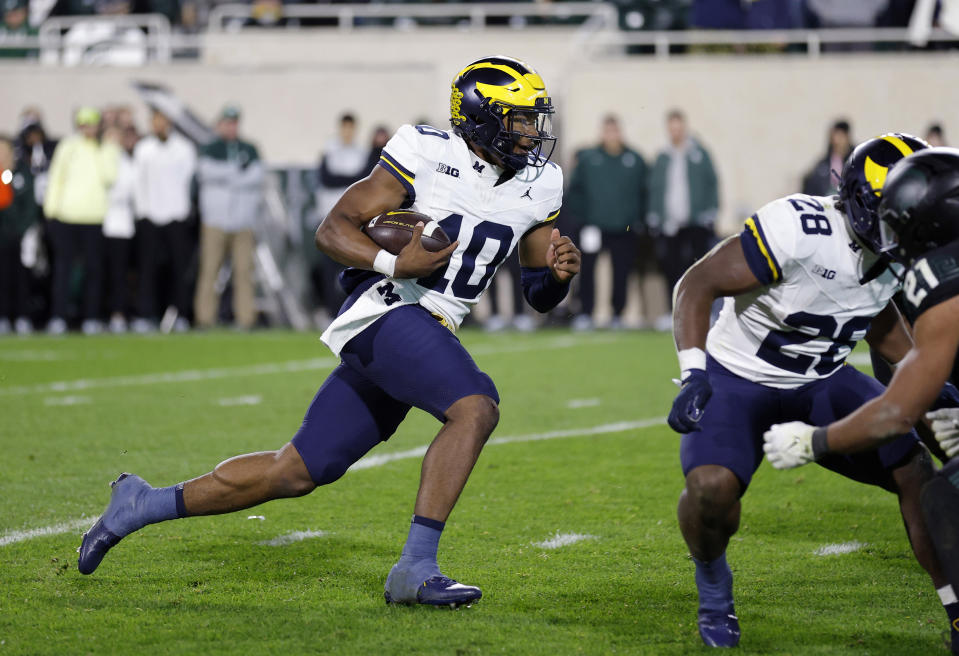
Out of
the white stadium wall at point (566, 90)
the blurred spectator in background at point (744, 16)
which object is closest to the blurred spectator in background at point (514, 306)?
the white stadium wall at point (566, 90)

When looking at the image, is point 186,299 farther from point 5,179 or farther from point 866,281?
point 866,281

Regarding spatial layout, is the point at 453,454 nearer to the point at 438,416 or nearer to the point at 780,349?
the point at 438,416

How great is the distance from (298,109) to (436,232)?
11.8 m

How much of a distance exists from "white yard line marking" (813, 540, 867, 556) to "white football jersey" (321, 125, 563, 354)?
152cm

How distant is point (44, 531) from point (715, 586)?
2.47 m

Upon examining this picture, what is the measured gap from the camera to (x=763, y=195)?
48.3 ft

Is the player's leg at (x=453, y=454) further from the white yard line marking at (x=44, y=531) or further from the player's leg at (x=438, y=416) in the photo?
the white yard line marking at (x=44, y=531)

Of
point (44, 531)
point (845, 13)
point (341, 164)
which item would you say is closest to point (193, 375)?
point (341, 164)

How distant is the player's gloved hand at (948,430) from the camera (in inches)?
136

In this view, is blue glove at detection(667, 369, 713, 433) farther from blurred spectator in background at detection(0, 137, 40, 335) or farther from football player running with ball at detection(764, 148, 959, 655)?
blurred spectator in background at detection(0, 137, 40, 335)

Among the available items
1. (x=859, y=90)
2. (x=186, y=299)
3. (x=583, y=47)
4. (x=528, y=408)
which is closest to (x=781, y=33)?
(x=859, y=90)

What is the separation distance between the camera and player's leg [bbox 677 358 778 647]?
3537mm

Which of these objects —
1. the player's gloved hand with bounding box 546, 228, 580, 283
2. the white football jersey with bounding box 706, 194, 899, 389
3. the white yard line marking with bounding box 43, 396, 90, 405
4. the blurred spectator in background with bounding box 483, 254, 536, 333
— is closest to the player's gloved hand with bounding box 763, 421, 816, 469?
the white football jersey with bounding box 706, 194, 899, 389

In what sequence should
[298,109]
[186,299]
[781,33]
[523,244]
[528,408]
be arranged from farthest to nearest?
[298,109], [781,33], [186,299], [528,408], [523,244]
